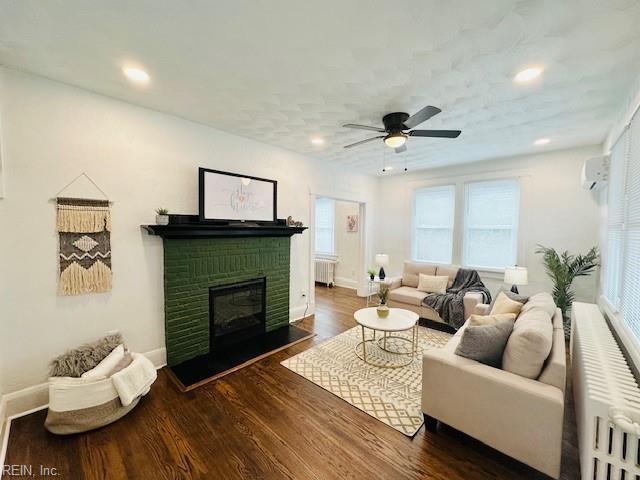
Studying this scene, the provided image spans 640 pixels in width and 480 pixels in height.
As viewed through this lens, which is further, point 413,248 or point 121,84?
point 413,248

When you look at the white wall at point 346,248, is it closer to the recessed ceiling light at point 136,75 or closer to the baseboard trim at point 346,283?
the baseboard trim at point 346,283

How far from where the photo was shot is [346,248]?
6418mm

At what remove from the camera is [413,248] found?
18.2 feet

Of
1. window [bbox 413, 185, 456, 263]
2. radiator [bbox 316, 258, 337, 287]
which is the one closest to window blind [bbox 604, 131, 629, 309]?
window [bbox 413, 185, 456, 263]

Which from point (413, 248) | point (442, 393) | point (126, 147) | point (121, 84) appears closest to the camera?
point (442, 393)

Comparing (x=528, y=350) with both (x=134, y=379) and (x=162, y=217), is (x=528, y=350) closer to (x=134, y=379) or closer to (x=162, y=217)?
(x=134, y=379)

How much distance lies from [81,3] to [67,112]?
122cm

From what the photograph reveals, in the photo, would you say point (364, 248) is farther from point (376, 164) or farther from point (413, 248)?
point (376, 164)

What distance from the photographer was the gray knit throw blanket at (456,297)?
12.1 ft

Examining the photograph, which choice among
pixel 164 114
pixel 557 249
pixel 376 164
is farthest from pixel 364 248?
pixel 164 114

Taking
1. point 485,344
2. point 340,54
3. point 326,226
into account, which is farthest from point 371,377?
point 326,226

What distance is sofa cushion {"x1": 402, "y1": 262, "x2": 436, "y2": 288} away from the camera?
4.59 meters

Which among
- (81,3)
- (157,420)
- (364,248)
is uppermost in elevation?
(81,3)

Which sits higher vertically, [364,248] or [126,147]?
[126,147]
